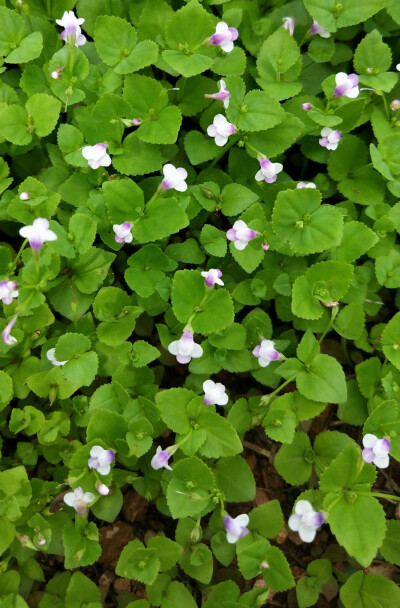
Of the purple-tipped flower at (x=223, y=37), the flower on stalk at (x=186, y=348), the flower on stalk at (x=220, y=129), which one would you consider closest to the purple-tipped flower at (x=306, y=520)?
the flower on stalk at (x=186, y=348)

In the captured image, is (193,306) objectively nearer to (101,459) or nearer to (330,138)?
(101,459)

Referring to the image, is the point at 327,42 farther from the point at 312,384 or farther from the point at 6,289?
the point at 6,289

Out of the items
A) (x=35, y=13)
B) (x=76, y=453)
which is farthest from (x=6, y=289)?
(x=35, y=13)

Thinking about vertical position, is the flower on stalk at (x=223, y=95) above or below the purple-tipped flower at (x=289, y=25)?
below

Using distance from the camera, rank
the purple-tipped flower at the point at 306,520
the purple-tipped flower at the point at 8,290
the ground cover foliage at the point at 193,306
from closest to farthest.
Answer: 1. the purple-tipped flower at the point at 306,520
2. the purple-tipped flower at the point at 8,290
3. the ground cover foliage at the point at 193,306

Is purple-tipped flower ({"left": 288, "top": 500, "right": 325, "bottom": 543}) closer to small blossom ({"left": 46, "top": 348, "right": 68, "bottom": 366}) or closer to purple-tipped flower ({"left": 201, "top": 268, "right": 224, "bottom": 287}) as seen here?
purple-tipped flower ({"left": 201, "top": 268, "right": 224, "bottom": 287})

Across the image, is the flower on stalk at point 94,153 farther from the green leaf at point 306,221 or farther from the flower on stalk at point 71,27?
the green leaf at point 306,221
